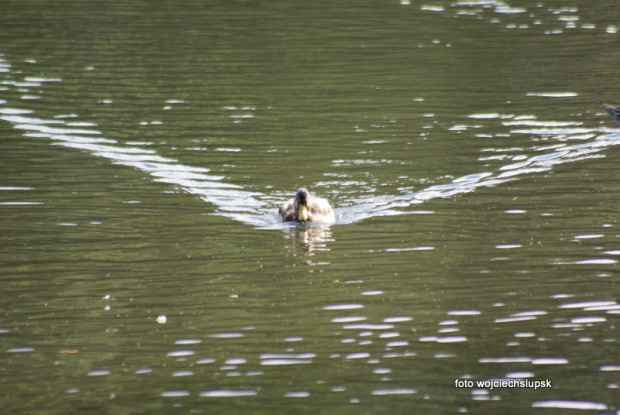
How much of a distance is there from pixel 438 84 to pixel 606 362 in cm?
1709

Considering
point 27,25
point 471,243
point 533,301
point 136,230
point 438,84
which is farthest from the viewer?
point 27,25

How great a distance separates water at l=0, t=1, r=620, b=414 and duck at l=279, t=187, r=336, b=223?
29cm

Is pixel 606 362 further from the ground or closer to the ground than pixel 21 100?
closer to the ground

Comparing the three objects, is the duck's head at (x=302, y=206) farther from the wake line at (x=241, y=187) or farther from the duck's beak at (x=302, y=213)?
the wake line at (x=241, y=187)

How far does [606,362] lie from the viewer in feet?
36.5

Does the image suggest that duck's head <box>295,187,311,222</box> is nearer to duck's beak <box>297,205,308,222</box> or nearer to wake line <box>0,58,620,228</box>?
duck's beak <box>297,205,308,222</box>

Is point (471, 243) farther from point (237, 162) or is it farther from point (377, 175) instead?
point (237, 162)

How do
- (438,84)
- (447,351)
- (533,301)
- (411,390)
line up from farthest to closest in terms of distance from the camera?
(438,84) < (533,301) < (447,351) < (411,390)

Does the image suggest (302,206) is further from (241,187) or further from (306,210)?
(241,187)

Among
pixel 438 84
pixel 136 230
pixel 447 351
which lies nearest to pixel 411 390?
pixel 447 351

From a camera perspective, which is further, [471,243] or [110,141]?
[110,141]

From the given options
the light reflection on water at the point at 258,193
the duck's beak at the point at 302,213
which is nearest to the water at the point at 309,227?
the light reflection on water at the point at 258,193

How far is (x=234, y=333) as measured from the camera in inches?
480

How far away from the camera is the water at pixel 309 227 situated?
11.0m
